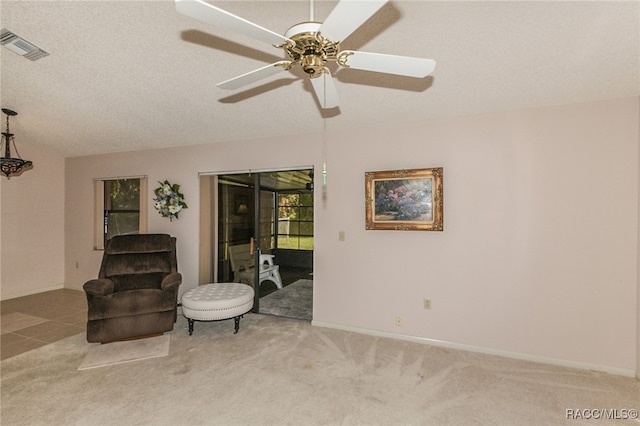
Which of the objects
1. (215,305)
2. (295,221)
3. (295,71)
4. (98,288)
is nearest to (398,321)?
(215,305)

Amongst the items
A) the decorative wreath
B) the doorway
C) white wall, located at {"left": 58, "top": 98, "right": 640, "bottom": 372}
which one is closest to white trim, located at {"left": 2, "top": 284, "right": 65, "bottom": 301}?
the decorative wreath

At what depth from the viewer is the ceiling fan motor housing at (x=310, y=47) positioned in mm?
1181

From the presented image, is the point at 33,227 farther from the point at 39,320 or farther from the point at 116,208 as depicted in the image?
the point at 39,320

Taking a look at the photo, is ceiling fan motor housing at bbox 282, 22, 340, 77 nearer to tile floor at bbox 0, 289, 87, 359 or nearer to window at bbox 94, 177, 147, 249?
tile floor at bbox 0, 289, 87, 359

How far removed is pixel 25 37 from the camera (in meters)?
2.09

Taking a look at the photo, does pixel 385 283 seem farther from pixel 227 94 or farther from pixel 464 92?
pixel 227 94

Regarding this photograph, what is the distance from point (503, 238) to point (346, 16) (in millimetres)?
2691

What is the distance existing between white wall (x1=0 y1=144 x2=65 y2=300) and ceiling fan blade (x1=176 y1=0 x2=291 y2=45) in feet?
17.6

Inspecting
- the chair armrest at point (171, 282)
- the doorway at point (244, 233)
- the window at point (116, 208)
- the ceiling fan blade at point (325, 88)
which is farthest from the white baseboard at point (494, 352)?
the window at point (116, 208)

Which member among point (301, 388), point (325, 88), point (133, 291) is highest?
point (325, 88)

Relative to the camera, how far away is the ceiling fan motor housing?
3.87 ft

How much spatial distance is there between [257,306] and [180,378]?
1.64 meters

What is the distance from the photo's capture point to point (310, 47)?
124 cm

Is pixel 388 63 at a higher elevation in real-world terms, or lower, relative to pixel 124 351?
higher
